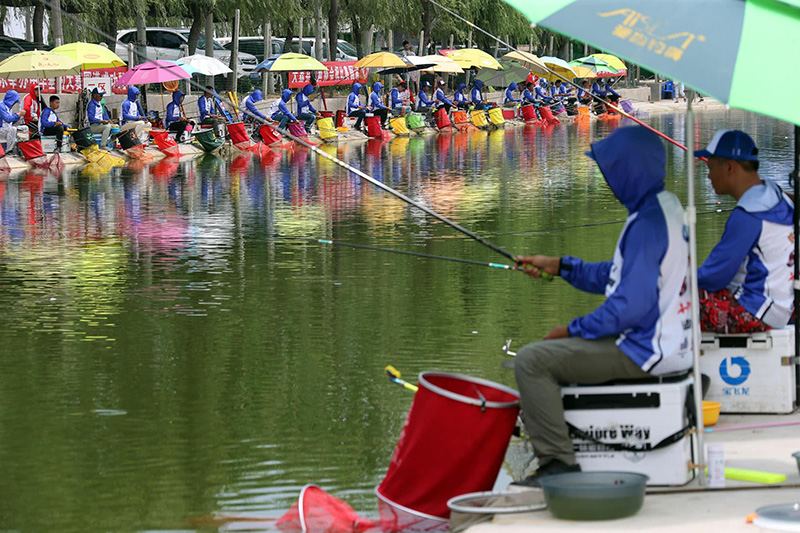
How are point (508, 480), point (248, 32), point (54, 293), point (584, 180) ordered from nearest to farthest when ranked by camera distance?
point (508, 480) < point (54, 293) < point (584, 180) < point (248, 32)

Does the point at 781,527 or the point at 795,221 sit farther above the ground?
the point at 795,221

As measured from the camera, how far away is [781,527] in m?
4.52

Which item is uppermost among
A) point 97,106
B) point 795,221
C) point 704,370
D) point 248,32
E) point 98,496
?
point 248,32

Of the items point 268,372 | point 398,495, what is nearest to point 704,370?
point 398,495

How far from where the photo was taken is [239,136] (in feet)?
96.6

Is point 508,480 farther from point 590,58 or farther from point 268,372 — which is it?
point 590,58

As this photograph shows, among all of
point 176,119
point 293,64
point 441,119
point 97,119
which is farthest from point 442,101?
point 97,119

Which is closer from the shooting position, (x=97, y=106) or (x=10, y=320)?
(x=10, y=320)

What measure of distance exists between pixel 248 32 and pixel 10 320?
155 feet

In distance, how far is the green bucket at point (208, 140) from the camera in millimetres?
28538

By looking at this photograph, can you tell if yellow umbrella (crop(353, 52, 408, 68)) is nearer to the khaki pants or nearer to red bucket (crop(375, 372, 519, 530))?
red bucket (crop(375, 372, 519, 530))

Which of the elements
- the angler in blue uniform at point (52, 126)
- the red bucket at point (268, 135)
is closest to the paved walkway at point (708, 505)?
the angler in blue uniform at point (52, 126)

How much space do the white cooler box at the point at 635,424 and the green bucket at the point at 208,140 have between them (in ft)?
79.1

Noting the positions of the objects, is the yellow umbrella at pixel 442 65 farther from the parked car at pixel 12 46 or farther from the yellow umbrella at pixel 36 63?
the yellow umbrella at pixel 36 63
